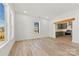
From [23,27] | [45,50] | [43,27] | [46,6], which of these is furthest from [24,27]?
[45,50]

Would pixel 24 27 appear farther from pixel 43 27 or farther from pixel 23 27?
pixel 43 27

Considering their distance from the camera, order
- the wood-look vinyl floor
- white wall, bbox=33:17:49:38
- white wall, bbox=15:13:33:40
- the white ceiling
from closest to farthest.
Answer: the wood-look vinyl floor, the white ceiling, white wall, bbox=15:13:33:40, white wall, bbox=33:17:49:38

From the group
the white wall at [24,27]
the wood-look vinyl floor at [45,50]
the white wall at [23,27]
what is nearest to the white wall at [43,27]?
the white wall at [24,27]

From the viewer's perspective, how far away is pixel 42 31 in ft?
45.6

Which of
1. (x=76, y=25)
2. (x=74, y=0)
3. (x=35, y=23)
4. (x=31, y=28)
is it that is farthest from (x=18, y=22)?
(x=74, y=0)

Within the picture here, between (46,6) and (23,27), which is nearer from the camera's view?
(46,6)

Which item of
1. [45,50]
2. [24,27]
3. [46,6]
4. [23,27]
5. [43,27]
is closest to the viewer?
[45,50]

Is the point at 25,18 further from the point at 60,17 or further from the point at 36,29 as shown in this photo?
the point at 60,17

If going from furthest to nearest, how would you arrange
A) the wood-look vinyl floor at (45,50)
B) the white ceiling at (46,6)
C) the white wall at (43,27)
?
the white wall at (43,27) < the white ceiling at (46,6) < the wood-look vinyl floor at (45,50)

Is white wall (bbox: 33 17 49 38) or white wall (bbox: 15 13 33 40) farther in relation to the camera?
white wall (bbox: 33 17 49 38)

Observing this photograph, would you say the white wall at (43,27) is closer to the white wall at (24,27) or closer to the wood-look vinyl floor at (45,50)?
the white wall at (24,27)

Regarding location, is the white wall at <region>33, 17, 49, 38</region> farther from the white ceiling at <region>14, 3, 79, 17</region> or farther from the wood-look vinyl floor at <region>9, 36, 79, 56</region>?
the wood-look vinyl floor at <region>9, 36, 79, 56</region>

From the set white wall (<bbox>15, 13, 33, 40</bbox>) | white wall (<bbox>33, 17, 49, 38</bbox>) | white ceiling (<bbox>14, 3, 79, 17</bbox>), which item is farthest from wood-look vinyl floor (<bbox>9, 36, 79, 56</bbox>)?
white wall (<bbox>33, 17, 49, 38</bbox>)

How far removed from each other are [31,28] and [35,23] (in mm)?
1430
